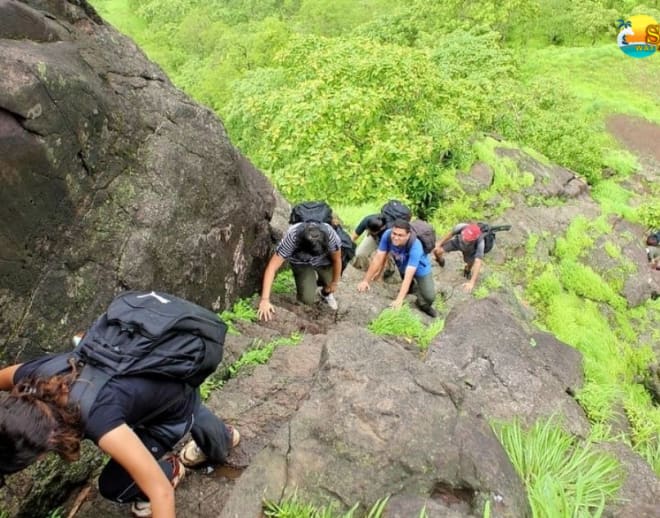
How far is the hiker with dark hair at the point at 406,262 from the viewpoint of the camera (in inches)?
317

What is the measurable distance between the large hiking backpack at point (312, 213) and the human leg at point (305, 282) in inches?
30.9

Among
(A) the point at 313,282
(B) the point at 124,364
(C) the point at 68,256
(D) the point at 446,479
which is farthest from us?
(A) the point at 313,282

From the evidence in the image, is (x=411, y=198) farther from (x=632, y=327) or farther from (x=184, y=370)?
(x=184, y=370)

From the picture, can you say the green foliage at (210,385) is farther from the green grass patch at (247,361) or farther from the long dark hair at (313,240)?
the long dark hair at (313,240)

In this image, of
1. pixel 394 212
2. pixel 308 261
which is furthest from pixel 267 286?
pixel 394 212

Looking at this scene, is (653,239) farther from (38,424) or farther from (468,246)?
(38,424)

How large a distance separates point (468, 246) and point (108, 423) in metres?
8.93

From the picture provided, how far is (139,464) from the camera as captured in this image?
2826mm

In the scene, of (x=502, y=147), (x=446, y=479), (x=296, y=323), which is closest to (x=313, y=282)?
(x=296, y=323)

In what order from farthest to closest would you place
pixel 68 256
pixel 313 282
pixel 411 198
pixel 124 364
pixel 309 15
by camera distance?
pixel 309 15
pixel 411 198
pixel 313 282
pixel 68 256
pixel 124 364

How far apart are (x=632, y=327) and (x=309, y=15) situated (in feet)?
127

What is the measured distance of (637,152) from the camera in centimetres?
2897

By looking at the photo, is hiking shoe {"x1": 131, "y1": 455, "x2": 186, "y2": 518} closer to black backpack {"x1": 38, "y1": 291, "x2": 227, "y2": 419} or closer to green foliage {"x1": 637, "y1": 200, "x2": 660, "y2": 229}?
black backpack {"x1": 38, "y1": 291, "x2": 227, "y2": 419}

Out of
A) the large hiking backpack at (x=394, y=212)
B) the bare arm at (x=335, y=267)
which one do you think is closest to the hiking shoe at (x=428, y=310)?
the large hiking backpack at (x=394, y=212)
